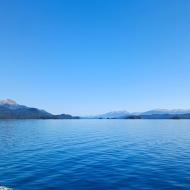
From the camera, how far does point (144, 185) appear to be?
30.2m

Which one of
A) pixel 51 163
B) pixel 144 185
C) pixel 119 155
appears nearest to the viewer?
pixel 144 185

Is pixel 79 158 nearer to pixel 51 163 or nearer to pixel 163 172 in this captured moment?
pixel 51 163

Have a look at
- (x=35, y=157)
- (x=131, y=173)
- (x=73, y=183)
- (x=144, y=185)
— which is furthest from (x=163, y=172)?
(x=35, y=157)

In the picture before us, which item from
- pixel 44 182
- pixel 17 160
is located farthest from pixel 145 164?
pixel 17 160

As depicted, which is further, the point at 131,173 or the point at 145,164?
the point at 145,164

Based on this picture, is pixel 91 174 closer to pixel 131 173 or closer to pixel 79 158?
pixel 131 173

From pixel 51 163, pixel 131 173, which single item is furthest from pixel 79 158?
pixel 131 173

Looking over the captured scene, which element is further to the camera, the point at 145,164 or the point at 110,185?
the point at 145,164

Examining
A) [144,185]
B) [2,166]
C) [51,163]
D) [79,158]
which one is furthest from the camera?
[79,158]

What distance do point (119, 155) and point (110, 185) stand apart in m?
22.8

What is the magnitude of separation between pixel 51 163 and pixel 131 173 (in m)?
15.2

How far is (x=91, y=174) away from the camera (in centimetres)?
3588

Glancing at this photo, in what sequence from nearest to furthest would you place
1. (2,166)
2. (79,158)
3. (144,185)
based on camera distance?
1. (144,185)
2. (2,166)
3. (79,158)

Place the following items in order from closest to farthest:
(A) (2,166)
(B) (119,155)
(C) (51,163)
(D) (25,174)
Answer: (D) (25,174), (A) (2,166), (C) (51,163), (B) (119,155)
